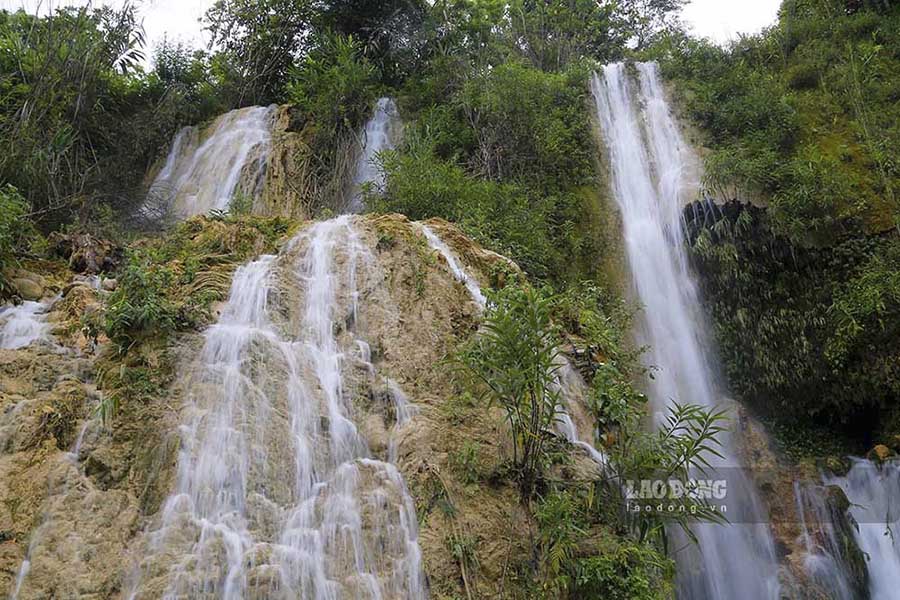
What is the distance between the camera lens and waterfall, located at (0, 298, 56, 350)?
5.91 m

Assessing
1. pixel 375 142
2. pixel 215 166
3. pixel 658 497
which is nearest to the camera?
pixel 658 497

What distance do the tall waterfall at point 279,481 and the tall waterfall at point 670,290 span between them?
12.3ft

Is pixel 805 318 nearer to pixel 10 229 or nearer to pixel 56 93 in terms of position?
pixel 10 229

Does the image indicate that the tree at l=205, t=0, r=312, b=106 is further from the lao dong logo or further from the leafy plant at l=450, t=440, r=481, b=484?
the lao dong logo

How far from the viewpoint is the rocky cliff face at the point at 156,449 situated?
4090mm

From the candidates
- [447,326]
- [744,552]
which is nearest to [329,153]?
[447,326]

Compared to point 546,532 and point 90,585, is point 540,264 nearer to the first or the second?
point 546,532

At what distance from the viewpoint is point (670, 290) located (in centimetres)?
975

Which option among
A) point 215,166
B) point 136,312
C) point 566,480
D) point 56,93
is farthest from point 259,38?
point 566,480

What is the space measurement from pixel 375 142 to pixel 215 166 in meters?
3.40

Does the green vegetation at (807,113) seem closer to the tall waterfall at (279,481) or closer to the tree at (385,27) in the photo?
the tree at (385,27)

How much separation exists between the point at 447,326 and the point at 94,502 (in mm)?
3378

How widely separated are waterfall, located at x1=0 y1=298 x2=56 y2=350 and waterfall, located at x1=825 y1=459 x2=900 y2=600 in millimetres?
9636

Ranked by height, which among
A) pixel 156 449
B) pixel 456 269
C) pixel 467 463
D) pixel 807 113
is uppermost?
pixel 807 113
